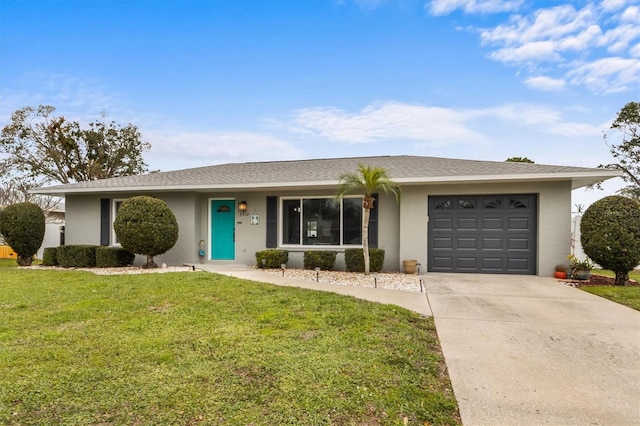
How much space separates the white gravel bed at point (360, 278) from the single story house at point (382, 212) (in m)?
0.98

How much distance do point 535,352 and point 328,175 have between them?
23.0 ft

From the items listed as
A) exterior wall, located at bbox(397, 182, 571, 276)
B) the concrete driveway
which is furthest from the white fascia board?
the concrete driveway

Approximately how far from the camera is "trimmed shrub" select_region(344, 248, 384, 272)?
9078mm

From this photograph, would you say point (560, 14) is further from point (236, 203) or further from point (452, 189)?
point (236, 203)

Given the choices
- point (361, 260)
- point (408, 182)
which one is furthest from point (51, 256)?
point (408, 182)

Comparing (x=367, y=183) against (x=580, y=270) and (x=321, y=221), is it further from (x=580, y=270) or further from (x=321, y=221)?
(x=580, y=270)

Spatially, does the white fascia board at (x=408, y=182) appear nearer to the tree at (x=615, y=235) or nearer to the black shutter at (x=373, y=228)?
the tree at (x=615, y=235)

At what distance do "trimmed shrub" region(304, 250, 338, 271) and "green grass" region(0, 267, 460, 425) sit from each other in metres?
3.93

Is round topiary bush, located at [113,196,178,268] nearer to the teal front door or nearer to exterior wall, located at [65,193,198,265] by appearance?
exterior wall, located at [65,193,198,265]

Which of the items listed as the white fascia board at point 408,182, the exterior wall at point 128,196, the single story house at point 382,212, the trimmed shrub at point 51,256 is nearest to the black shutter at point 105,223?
the single story house at point 382,212

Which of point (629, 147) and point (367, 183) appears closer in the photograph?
point (367, 183)

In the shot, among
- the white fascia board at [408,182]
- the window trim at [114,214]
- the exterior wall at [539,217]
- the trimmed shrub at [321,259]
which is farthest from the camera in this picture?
the window trim at [114,214]

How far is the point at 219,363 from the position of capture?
307cm

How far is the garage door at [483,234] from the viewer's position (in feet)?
29.2
